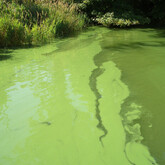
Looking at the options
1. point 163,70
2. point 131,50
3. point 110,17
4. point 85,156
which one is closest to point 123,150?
point 85,156

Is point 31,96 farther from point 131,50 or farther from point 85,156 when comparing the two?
point 131,50

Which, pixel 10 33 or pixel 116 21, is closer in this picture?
pixel 10 33

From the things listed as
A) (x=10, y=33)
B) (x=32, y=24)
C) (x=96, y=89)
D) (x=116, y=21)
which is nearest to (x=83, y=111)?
(x=96, y=89)

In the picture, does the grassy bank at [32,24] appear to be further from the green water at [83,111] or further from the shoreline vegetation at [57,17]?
the green water at [83,111]

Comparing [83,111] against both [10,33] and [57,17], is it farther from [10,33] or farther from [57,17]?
[57,17]

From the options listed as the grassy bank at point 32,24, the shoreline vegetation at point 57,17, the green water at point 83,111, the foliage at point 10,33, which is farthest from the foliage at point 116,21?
the green water at point 83,111

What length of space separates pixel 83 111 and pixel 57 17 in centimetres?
508

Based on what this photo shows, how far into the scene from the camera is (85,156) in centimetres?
145

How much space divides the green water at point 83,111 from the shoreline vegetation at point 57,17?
163 cm

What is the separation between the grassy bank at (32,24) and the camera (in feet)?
16.8

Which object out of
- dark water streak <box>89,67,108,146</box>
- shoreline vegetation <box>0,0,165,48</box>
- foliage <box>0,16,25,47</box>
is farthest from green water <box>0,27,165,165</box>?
shoreline vegetation <box>0,0,165,48</box>

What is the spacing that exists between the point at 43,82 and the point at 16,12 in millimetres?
3797

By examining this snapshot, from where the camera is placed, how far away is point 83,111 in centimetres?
205

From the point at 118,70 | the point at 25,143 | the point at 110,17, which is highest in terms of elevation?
the point at 110,17
